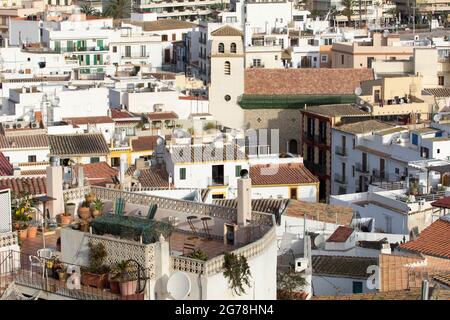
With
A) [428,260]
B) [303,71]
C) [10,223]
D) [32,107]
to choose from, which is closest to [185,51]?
[303,71]

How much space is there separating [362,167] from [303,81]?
457 inches

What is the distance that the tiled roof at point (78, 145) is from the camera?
126ft

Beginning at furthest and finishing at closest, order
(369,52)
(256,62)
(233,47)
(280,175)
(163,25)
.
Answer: (163,25) < (256,62) < (369,52) < (233,47) < (280,175)

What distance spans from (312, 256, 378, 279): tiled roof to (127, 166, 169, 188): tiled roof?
28.1 feet

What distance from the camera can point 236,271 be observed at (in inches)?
639

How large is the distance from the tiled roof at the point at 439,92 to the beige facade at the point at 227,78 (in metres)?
6.04

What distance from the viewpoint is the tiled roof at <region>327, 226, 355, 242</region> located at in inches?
1141

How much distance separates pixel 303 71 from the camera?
54.4 m

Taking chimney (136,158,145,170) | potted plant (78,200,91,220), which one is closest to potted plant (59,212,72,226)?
potted plant (78,200,91,220)

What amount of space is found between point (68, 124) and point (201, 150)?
5065mm

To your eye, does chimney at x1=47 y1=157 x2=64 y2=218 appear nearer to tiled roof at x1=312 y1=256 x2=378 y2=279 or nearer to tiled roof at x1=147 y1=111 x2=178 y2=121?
tiled roof at x1=312 y1=256 x2=378 y2=279

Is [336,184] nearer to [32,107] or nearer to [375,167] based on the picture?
[375,167]

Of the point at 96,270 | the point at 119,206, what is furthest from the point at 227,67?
the point at 96,270

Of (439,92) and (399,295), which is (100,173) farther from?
(439,92)
